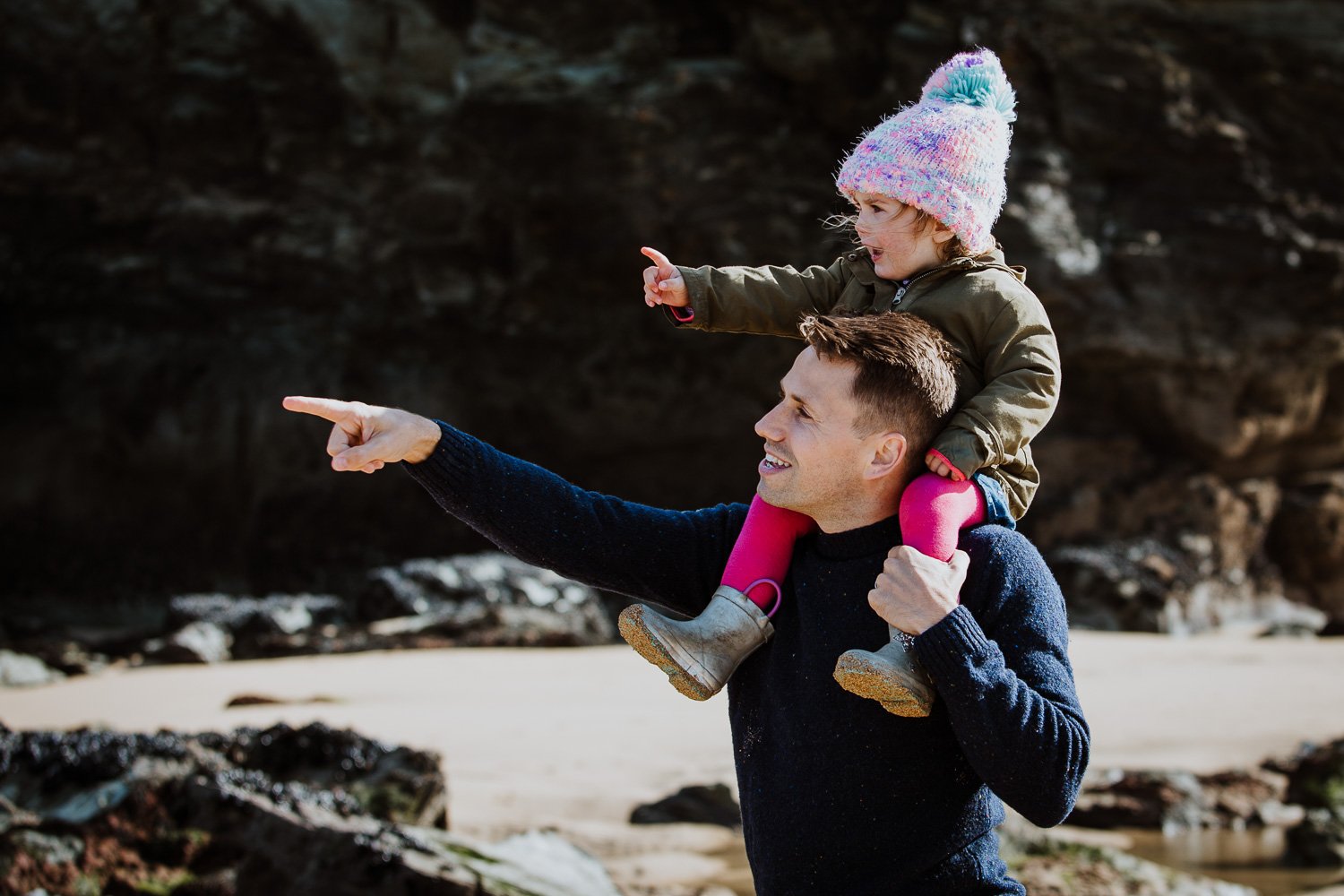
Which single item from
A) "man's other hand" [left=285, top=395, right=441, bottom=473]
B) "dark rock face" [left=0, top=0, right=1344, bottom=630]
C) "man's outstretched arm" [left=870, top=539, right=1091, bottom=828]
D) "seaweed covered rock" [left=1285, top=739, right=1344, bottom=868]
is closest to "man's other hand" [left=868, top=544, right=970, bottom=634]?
"man's outstretched arm" [left=870, top=539, right=1091, bottom=828]

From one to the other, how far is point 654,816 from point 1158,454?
11.3 meters

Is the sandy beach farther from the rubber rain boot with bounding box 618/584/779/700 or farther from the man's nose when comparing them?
the man's nose

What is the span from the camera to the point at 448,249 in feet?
54.7

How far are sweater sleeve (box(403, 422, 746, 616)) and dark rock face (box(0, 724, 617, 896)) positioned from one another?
69.6 inches

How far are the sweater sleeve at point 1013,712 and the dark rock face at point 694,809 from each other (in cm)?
400

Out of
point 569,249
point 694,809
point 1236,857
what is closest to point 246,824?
point 694,809

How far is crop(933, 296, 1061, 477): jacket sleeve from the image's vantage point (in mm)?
2299

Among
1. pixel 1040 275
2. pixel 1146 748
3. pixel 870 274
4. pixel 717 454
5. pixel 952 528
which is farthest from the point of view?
pixel 717 454

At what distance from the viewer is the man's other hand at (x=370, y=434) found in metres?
2.36

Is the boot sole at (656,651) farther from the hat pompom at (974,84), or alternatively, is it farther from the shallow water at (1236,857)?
the shallow water at (1236,857)

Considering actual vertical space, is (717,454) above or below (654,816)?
below

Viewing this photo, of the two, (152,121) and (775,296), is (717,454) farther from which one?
(775,296)

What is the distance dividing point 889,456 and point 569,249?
14.3 metres

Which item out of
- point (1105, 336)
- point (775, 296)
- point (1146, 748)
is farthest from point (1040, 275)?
point (775, 296)
